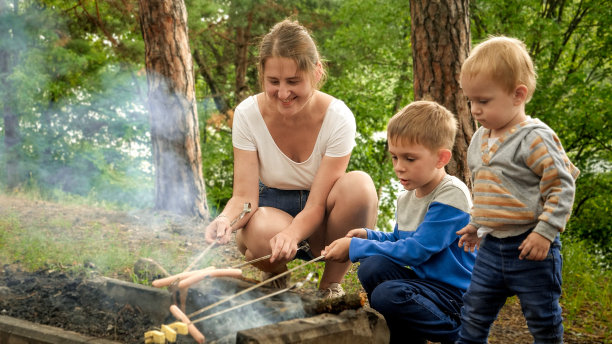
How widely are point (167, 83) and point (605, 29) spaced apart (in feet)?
22.9

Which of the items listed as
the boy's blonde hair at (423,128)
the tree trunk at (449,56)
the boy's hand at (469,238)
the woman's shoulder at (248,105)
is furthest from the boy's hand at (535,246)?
the tree trunk at (449,56)

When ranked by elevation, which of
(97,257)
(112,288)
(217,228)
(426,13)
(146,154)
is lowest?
(146,154)

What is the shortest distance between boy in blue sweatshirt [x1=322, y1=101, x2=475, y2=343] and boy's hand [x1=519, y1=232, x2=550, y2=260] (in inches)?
16.0

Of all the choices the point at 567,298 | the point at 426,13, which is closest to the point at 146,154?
the point at 426,13

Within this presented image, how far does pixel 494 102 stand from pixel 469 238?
0.58 meters

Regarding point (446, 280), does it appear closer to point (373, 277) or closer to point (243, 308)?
point (373, 277)

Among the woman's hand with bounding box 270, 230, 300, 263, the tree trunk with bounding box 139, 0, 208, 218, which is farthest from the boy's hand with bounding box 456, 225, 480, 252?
the tree trunk with bounding box 139, 0, 208, 218

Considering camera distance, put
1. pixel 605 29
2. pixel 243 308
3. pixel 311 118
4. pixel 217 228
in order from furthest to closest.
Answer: pixel 605 29, pixel 311 118, pixel 217 228, pixel 243 308

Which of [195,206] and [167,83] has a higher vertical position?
[167,83]

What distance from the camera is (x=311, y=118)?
307 centimetres

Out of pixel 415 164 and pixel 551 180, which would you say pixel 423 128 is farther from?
pixel 551 180

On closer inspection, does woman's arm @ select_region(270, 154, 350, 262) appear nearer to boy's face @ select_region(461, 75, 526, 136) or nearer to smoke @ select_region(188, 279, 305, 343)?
smoke @ select_region(188, 279, 305, 343)

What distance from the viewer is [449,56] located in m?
4.09

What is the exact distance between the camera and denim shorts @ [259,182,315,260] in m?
3.14
